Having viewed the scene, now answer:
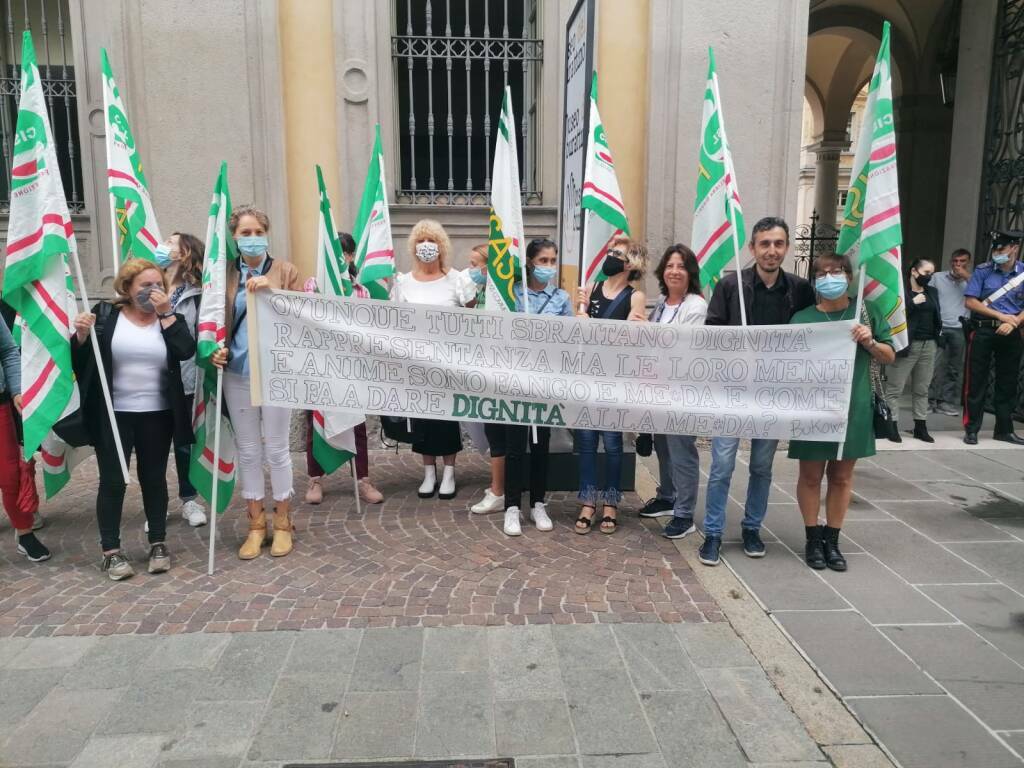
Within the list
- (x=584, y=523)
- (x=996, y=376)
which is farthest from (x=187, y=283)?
(x=996, y=376)

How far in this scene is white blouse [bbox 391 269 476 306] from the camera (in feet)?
18.7

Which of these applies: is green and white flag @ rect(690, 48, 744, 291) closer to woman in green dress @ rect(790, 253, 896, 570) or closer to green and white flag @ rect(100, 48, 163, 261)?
woman in green dress @ rect(790, 253, 896, 570)

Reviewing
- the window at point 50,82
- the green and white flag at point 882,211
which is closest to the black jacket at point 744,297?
the green and white flag at point 882,211

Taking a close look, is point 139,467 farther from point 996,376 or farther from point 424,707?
point 996,376

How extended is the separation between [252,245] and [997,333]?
7.23 metres

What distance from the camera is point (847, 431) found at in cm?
455

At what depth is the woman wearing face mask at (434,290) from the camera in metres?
5.70

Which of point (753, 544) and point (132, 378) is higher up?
point (132, 378)

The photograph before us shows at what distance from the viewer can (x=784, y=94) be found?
24.8 ft

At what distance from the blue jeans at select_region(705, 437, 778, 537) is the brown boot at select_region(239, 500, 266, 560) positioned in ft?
9.18

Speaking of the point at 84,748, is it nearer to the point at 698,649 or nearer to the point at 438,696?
the point at 438,696

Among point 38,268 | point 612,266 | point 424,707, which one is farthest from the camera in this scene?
point 612,266

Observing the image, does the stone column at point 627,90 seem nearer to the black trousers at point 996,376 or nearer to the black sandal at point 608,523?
the black sandal at point 608,523

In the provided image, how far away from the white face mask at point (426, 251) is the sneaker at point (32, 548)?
3087mm
